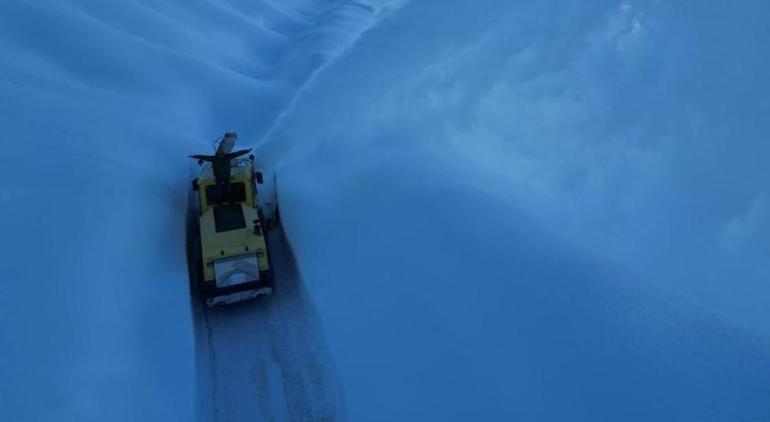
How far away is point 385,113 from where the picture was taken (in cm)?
1376

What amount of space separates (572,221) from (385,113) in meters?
6.01

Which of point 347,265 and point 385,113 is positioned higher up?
point 385,113

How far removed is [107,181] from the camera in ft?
33.8

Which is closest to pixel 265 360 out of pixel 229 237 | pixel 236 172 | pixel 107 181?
pixel 229 237

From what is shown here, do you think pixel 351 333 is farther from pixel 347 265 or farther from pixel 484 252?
pixel 484 252

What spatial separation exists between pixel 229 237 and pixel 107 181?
3.12 metres

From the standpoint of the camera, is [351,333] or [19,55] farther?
[19,55]

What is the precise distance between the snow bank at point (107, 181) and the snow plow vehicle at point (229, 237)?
0.72 metres

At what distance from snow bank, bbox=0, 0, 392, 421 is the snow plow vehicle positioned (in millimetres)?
715

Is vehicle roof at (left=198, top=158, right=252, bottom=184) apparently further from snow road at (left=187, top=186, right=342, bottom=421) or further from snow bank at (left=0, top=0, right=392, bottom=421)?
snow road at (left=187, top=186, right=342, bottom=421)

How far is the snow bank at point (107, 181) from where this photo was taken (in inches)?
275

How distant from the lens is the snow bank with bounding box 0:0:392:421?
700 centimetres

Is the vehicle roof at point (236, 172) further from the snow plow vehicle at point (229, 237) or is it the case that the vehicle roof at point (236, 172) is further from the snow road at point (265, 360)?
the snow road at point (265, 360)

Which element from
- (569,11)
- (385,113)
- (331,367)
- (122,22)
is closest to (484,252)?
(331,367)
